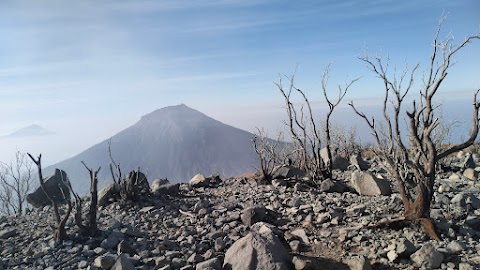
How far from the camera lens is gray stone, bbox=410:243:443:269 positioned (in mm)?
5457

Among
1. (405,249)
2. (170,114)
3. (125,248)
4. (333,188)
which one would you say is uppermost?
(170,114)

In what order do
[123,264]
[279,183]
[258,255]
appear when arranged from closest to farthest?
1. [258,255]
2. [123,264]
3. [279,183]

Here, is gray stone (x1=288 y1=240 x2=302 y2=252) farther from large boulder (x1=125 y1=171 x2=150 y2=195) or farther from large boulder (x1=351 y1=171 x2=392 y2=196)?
large boulder (x1=125 y1=171 x2=150 y2=195)

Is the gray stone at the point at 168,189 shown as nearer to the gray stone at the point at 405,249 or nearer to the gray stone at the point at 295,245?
the gray stone at the point at 295,245

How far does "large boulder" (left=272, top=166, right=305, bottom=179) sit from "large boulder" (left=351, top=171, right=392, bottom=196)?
9.30 ft

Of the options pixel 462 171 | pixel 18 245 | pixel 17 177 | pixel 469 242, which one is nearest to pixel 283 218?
pixel 469 242

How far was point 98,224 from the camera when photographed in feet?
27.2

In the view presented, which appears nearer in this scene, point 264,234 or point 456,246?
point 456,246

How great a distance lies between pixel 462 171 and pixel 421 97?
21.9ft

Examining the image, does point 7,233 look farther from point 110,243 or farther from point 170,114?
point 170,114

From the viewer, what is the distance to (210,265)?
5805 mm

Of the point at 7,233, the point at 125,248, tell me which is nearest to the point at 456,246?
Answer: the point at 125,248

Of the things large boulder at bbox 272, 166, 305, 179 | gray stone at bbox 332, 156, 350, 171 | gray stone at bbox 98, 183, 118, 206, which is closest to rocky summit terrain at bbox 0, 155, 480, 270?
gray stone at bbox 98, 183, 118, 206

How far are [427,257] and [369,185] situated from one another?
403 cm
